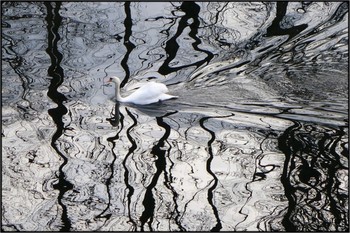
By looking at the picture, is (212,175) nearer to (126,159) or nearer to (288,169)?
(288,169)

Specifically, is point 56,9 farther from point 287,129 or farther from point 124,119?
point 287,129

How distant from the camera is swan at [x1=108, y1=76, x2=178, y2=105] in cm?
1208

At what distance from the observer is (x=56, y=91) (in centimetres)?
1254

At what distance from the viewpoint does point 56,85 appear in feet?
41.7

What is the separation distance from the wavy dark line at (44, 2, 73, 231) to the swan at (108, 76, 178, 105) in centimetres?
78

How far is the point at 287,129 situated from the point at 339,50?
259 centimetres

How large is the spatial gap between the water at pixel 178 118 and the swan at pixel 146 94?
4.3 inches

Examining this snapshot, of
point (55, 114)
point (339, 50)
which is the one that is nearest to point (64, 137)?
point (55, 114)

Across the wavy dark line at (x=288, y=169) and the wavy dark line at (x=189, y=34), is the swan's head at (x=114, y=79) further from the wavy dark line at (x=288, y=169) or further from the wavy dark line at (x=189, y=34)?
the wavy dark line at (x=288, y=169)

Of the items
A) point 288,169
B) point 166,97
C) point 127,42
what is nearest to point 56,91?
point 166,97

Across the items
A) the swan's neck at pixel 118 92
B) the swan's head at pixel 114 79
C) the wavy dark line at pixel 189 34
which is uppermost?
the wavy dark line at pixel 189 34

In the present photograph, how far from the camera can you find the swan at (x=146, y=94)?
12.1 metres

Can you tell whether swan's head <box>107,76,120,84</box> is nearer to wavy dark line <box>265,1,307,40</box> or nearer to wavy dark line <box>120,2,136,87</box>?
wavy dark line <box>120,2,136,87</box>

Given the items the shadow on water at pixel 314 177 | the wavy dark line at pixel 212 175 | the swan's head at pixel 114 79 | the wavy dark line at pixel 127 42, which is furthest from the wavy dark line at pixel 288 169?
the wavy dark line at pixel 127 42
